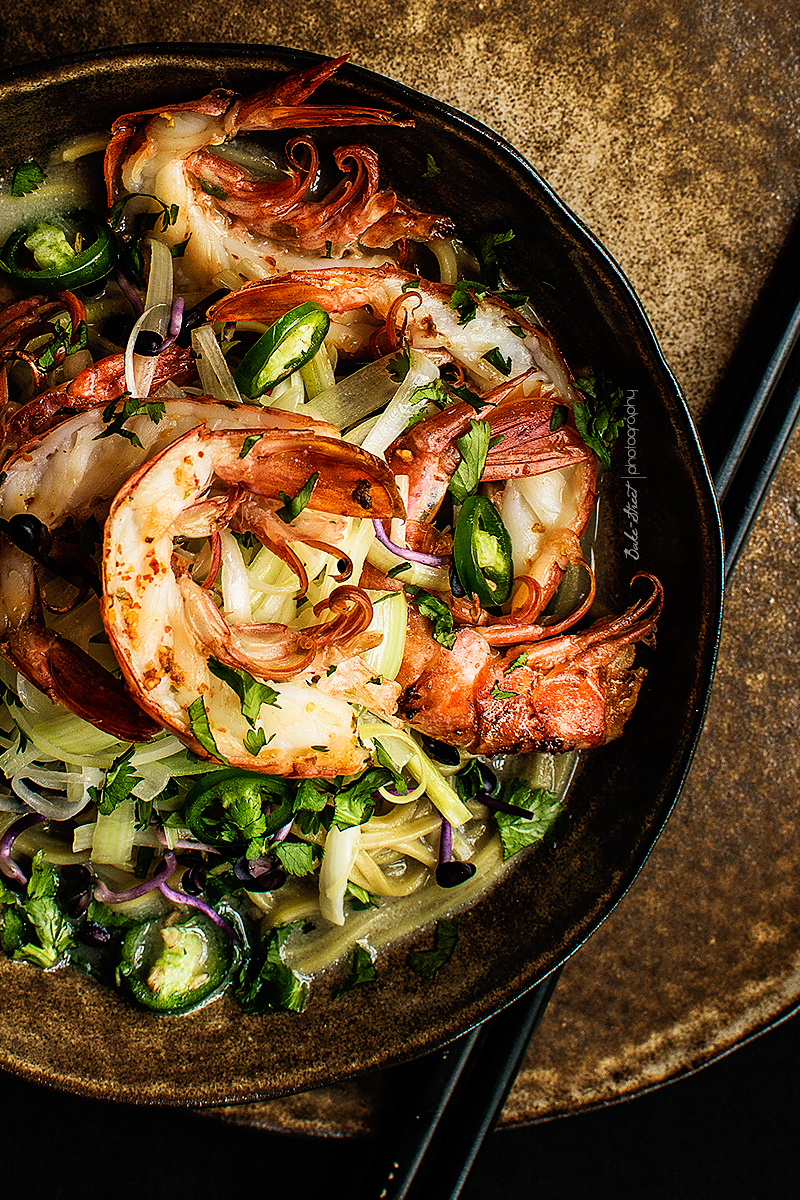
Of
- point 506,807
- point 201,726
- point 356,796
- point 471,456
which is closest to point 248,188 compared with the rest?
point 471,456

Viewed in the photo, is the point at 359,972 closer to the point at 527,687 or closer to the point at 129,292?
the point at 527,687

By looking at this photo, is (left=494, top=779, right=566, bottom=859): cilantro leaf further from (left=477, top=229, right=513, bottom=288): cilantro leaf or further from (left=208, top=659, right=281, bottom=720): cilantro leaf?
(left=477, top=229, right=513, bottom=288): cilantro leaf

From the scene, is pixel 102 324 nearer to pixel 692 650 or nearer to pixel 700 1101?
pixel 692 650

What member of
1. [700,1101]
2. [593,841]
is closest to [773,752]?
[593,841]

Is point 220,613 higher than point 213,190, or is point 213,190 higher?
point 213,190

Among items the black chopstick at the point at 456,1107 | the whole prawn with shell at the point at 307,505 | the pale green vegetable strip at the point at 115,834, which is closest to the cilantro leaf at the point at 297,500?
the whole prawn with shell at the point at 307,505

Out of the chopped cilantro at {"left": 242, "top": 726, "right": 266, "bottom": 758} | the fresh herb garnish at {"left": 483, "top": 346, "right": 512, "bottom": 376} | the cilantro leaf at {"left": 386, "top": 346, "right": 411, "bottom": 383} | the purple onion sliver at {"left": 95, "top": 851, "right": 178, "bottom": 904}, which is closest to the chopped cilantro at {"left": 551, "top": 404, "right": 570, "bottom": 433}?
the fresh herb garnish at {"left": 483, "top": 346, "right": 512, "bottom": 376}
